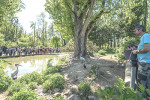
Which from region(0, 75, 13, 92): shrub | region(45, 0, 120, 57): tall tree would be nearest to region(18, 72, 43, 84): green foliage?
region(0, 75, 13, 92): shrub

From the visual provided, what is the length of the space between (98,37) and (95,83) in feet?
72.3

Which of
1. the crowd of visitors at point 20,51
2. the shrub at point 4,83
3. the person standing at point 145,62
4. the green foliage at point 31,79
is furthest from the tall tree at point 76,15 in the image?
the crowd of visitors at point 20,51

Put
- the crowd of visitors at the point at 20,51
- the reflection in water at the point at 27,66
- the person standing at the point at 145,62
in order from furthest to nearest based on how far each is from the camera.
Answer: the crowd of visitors at the point at 20,51
the reflection in water at the point at 27,66
the person standing at the point at 145,62

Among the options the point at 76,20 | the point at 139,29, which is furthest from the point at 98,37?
the point at 139,29

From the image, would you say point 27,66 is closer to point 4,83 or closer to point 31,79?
point 31,79

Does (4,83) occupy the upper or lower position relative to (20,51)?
lower

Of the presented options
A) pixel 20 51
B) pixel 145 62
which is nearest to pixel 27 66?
pixel 145 62

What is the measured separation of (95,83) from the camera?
4.50m

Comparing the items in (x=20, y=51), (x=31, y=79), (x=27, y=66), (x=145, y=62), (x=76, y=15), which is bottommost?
(x=27, y=66)

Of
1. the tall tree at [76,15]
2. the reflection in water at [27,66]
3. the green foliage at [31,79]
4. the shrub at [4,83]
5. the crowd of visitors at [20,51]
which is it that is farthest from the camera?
the crowd of visitors at [20,51]

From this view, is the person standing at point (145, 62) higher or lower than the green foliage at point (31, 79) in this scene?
higher

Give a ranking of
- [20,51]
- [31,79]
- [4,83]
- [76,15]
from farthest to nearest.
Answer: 1. [20,51]
2. [76,15]
3. [31,79]
4. [4,83]

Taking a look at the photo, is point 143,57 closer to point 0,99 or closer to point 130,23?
point 0,99

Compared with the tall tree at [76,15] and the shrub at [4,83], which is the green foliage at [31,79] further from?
the tall tree at [76,15]
